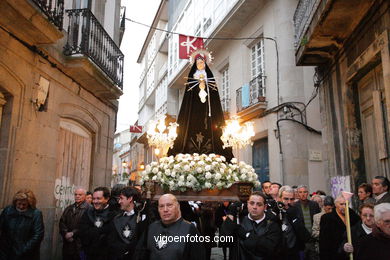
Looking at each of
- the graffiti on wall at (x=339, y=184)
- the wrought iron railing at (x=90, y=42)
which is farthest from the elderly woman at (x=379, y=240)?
the wrought iron railing at (x=90, y=42)

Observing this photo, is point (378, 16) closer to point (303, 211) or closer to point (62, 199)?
point (303, 211)

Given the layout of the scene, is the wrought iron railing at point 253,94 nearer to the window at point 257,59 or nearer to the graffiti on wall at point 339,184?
the window at point 257,59

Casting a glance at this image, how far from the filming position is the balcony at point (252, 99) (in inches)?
512

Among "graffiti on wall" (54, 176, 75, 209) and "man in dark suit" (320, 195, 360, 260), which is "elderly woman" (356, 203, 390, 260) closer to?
"man in dark suit" (320, 195, 360, 260)

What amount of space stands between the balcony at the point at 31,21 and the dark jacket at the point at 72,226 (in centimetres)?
308

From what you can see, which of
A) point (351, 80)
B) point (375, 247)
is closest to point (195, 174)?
point (375, 247)

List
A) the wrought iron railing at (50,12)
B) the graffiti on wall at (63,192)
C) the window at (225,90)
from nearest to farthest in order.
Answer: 1. the wrought iron railing at (50,12)
2. the graffiti on wall at (63,192)
3. the window at (225,90)

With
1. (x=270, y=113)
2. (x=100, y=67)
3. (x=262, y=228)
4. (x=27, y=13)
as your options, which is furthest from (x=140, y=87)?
(x=262, y=228)

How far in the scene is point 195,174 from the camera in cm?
530

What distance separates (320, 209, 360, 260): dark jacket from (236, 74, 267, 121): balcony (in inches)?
326

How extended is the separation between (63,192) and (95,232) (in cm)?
375

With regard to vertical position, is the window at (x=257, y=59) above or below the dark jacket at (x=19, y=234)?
above

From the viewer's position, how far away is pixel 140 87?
3966cm

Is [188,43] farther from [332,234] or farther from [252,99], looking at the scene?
[332,234]
